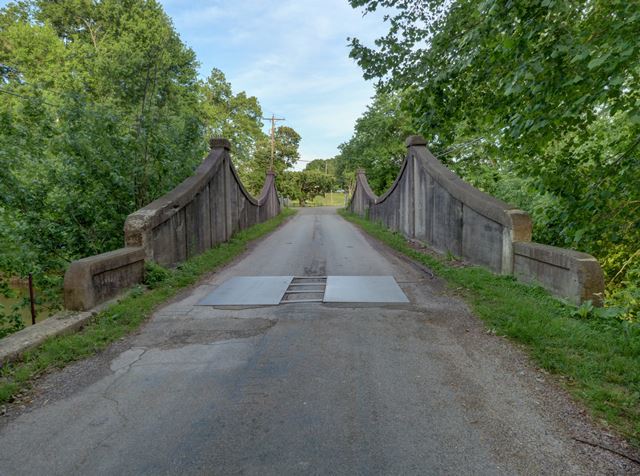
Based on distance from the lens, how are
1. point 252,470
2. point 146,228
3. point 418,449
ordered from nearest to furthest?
point 252,470 < point 418,449 < point 146,228

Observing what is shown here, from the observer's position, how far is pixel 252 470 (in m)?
2.14

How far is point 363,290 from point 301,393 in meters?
3.28

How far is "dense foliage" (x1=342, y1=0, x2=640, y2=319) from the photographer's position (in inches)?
150

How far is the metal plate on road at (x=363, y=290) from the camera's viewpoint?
560 cm

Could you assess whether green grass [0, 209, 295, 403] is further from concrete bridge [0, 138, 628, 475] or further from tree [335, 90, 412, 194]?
tree [335, 90, 412, 194]

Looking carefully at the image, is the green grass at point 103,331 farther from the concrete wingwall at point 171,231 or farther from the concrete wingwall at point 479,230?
the concrete wingwall at point 479,230

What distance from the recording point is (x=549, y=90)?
419 centimetres

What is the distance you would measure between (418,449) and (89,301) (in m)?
4.08

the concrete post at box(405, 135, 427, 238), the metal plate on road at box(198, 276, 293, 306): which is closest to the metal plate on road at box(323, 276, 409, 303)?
the metal plate on road at box(198, 276, 293, 306)

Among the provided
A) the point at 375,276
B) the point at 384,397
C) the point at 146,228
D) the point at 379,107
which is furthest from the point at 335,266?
the point at 379,107

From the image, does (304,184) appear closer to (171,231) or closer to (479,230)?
(171,231)

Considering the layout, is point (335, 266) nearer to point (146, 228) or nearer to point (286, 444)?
point (146, 228)

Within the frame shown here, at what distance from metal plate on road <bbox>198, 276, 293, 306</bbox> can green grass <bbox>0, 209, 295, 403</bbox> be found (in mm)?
654

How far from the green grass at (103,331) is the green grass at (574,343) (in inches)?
158
